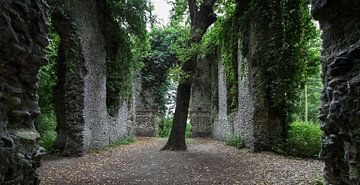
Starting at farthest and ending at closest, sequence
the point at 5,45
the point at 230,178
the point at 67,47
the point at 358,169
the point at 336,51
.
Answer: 1. the point at 67,47
2. the point at 230,178
3. the point at 336,51
4. the point at 5,45
5. the point at 358,169

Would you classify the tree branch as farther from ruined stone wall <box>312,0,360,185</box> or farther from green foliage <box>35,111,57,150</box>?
ruined stone wall <box>312,0,360,185</box>

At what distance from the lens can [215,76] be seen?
20562 mm

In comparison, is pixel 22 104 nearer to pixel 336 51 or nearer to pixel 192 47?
pixel 336 51

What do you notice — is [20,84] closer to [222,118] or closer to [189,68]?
[189,68]

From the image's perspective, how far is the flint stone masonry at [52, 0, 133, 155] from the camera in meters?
9.55

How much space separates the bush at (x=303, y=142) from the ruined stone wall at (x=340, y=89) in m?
5.73

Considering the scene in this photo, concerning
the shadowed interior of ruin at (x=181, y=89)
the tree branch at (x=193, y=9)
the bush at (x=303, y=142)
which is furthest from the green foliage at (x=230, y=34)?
the bush at (x=303, y=142)

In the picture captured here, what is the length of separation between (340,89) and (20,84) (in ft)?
11.5

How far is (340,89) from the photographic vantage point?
120 inches

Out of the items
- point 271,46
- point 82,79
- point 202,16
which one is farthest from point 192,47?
point 82,79

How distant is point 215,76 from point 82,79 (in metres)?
12.0

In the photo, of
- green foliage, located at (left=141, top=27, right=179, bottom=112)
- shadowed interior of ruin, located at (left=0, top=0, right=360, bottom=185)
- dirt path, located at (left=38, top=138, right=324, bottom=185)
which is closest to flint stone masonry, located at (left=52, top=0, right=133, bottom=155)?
shadowed interior of ruin, located at (left=0, top=0, right=360, bottom=185)

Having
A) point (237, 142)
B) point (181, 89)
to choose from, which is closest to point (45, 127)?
point (181, 89)

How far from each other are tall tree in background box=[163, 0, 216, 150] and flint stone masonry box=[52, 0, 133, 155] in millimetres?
2958
